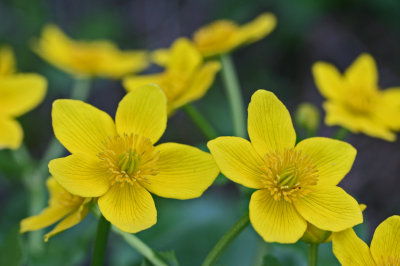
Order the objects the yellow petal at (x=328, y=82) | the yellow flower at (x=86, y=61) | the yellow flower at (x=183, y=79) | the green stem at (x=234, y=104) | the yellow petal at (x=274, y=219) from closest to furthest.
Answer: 1. the yellow petal at (x=274, y=219)
2. the yellow flower at (x=183, y=79)
3. the green stem at (x=234, y=104)
4. the yellow petal at (x=328, y=82)
5. the yellow flower at (x=86, y=61)

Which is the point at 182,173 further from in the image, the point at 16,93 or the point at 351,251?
the point at 16,93

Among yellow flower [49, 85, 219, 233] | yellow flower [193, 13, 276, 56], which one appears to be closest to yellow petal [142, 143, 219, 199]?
yellow flower [49, 85, 219, 233]

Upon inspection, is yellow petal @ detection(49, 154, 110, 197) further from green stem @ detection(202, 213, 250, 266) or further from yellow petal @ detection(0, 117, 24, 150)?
yellow petal @ detection(0, 117, 24, 150)

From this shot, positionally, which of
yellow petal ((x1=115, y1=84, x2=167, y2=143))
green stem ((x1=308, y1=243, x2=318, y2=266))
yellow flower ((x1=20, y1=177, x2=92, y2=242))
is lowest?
green stem ((x1=308, y1=243, x2=318, y2=266))

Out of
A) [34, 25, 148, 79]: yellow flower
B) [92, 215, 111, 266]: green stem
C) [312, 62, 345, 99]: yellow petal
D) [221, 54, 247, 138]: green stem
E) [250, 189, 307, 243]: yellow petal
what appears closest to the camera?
[250, 189, 307, 243]: yellow petal

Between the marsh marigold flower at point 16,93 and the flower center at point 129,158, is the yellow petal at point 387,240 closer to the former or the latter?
the flower center at point 129,158

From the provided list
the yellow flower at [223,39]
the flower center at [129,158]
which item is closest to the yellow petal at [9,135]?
the flower center at [129,158]

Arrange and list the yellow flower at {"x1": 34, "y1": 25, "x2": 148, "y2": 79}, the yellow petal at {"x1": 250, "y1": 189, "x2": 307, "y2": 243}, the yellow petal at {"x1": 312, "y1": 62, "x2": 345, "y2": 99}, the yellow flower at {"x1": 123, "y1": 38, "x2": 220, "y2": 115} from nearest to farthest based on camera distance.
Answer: the yellow petal at {"x1": 250, "y1": 189, "x2": 307, "y2": 243} → the yellow flower at {"x1": 123, "y1": 38, "x2": 220, "y2": 115} → the yellow petal at {"x1": 312, "y1": 62, "x2": 345, "y2": 99} → the yellow flower at {"x1": 34, "y1": 25, "x2": 148, "y2": 79}
